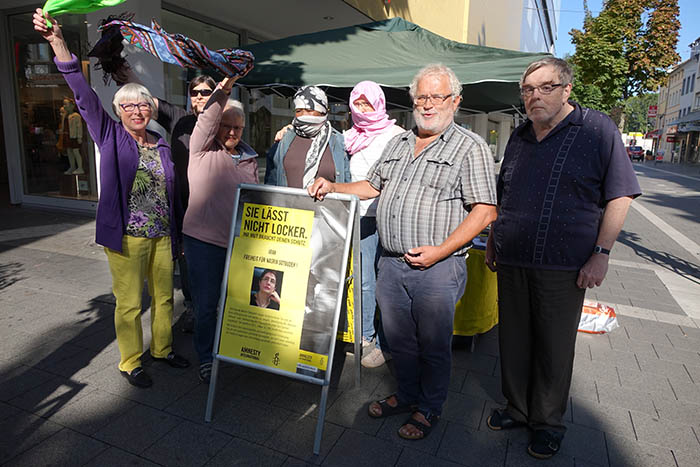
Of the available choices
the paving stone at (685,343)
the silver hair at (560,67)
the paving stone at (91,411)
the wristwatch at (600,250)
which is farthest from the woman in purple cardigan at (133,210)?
→ the paving stone at (685,343)

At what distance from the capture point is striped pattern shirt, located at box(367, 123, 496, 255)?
231cm

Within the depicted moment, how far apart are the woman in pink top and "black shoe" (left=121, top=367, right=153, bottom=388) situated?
1.57 ft

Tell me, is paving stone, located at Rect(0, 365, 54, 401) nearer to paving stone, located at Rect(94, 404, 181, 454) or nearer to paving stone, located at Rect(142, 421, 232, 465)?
paving stone, located at Rect(94, 404, 181, 454)

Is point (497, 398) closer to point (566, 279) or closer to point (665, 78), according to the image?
point (566, 279)

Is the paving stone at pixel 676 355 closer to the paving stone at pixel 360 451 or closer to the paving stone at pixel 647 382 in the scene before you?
the paving stone at pixel 647 382

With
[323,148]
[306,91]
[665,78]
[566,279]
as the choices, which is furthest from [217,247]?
[665,78]

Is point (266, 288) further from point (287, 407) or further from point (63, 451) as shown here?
point (63, 451)

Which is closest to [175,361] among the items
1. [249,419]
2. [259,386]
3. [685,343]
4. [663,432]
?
[259,386]

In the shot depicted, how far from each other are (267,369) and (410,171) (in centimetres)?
135

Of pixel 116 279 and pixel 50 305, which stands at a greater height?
pixel 116 279

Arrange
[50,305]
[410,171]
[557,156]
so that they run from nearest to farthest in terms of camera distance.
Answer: [557,156] < [410,171] < [50,305]

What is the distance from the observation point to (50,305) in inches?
171

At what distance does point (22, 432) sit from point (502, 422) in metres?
2.66

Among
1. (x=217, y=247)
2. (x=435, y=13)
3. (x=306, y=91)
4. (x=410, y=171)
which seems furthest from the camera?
(x=435, y=13)
